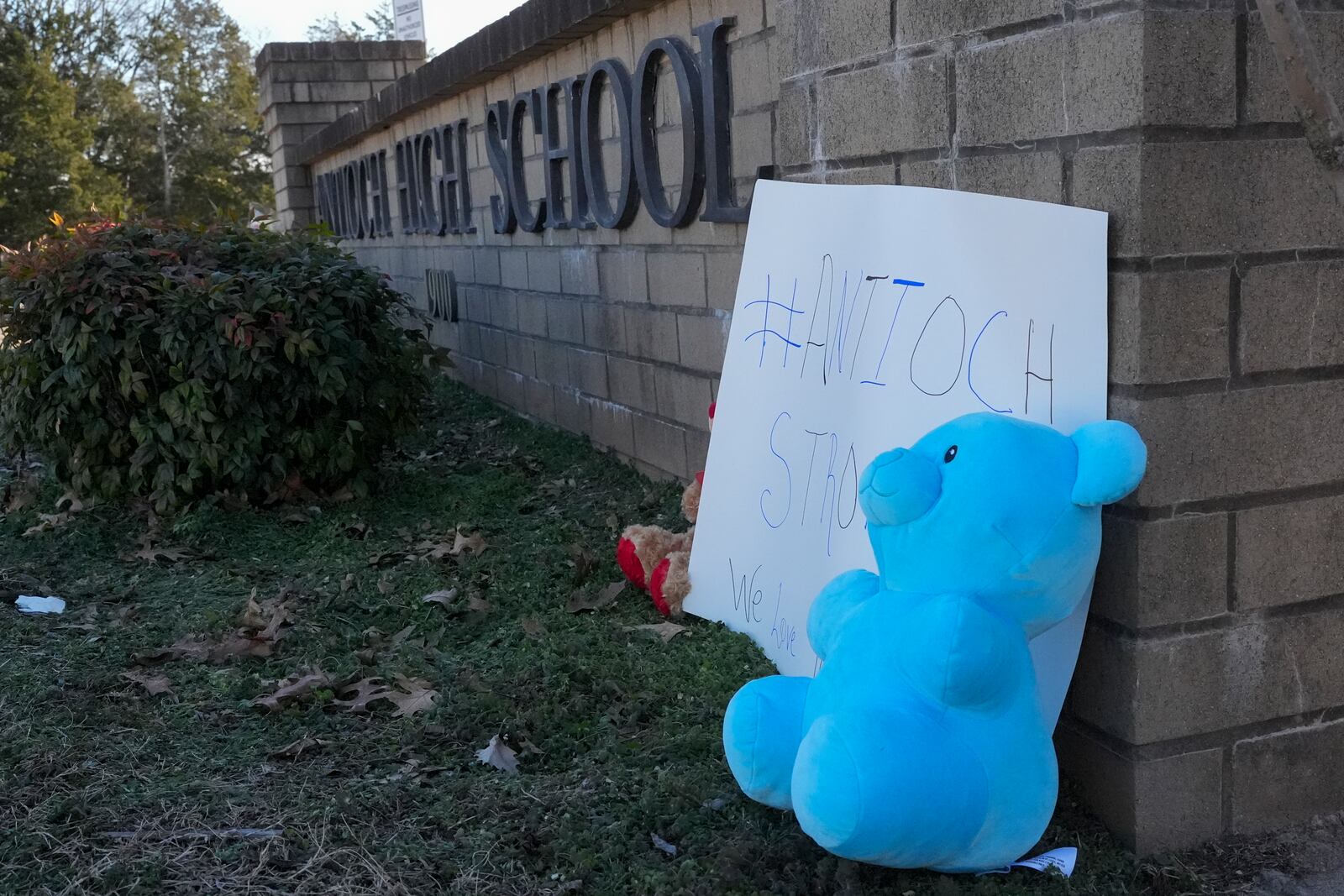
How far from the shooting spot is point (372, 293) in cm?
557

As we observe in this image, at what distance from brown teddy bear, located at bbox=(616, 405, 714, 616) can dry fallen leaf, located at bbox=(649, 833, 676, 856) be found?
1241 mm

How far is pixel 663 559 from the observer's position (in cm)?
368

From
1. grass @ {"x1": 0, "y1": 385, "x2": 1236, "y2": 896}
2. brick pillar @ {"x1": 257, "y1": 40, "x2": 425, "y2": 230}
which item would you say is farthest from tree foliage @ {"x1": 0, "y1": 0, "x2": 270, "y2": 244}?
grass @ {"x1": 0, "y1": 385, "x2": 1236, "y2": 896}

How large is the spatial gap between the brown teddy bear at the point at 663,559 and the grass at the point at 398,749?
0.08m

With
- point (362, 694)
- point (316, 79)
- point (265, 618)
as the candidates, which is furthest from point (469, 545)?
point (316, 79)

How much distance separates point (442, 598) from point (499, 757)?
3.99 ft

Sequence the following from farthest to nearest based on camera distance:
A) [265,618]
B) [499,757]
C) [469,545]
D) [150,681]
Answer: [469,545] < [265,618] < [150,681] < [499,757]

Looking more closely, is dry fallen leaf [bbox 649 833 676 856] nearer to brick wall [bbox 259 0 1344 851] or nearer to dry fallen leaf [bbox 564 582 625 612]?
brick wall [bbox 259 0 1344 851]

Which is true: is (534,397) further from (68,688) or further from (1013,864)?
(1013,864)

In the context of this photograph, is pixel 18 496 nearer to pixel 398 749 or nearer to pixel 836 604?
pixel 398 749

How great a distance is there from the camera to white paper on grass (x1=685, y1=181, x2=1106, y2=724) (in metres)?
2.23

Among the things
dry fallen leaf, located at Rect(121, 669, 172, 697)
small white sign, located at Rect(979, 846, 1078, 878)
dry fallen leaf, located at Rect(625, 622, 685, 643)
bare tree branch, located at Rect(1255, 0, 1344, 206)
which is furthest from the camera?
dry fallen leaf, located at Rect(625, 622, 685, 643)

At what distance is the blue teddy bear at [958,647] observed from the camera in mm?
1910

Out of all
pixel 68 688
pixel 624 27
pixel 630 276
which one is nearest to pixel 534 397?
pixel 630 276
